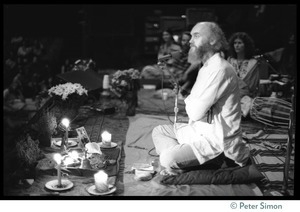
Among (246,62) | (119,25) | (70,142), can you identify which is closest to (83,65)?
(246,62)

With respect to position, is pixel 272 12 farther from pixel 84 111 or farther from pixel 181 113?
pixel 84 111

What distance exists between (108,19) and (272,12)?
4.52 m

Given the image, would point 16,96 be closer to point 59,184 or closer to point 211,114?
point 59,184

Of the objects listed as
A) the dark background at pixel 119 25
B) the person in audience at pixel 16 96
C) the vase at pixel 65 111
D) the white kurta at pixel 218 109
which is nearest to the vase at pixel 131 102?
the vase at pixel 65 111

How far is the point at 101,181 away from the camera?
3.00 m

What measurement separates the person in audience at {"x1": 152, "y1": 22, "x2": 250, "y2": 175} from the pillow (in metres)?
0.09

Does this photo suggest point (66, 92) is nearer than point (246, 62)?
Yes

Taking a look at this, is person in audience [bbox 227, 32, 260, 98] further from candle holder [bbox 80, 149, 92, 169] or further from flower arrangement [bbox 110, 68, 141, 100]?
candle holder [bbox 80, 149, 92, 169]

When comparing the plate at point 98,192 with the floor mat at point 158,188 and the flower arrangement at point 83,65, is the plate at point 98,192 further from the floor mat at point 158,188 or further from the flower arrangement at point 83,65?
the flower arrangement at point 83,65

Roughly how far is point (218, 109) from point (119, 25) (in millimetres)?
8268

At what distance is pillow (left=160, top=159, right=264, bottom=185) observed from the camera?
3.27 meters

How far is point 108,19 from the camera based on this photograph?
A: 1091 cm

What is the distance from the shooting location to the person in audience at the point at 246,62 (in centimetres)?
578
